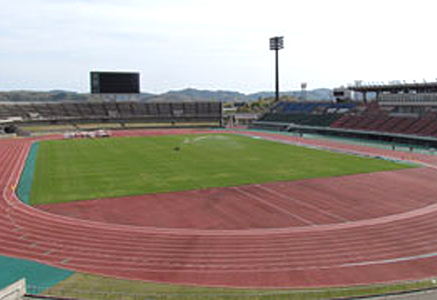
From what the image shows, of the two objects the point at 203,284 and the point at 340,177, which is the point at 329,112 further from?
the point at 203,284

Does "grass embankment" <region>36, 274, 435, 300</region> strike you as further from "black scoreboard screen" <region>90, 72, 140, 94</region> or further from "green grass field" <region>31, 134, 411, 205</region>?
"black scoreboard screen" <region>90, 72, 140, 94</region>

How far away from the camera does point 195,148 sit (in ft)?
183

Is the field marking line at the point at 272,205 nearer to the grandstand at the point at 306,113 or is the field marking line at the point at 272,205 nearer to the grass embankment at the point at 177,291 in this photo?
the grass embankment at the point at 177,291

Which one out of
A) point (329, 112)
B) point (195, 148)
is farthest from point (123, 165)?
point (329, 112)

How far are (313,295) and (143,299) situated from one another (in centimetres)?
588

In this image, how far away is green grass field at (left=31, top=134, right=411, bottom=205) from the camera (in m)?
30.8

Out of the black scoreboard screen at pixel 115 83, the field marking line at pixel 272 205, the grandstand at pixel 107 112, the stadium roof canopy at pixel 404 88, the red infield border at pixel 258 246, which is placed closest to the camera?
the red infield border at pixel 258 246

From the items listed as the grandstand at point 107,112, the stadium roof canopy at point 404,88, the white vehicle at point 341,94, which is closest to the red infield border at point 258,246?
the stadium roof canopy at point 404,88

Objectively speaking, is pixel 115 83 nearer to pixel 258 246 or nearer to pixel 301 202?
pixel 301 202

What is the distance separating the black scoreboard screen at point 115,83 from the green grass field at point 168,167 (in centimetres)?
3380

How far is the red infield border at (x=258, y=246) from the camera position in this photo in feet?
51.5

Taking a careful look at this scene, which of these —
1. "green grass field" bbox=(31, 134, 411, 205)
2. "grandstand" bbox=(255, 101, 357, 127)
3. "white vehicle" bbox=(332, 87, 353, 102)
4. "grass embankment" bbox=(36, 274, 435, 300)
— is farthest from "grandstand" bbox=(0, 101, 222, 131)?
"grass embankment" bbox=(36, 274, 435, 300)

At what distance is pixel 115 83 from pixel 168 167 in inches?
2240

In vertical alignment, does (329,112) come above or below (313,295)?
above
